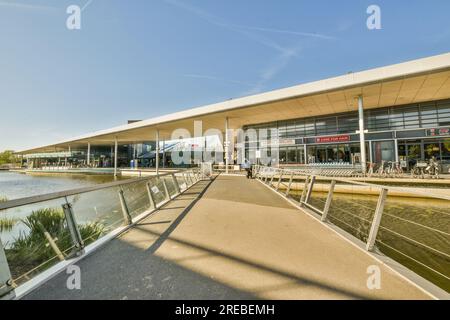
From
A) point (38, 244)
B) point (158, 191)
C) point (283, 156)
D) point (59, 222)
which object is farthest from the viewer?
point (283, 156)

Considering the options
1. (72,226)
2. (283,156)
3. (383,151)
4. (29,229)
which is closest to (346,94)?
(383,151)

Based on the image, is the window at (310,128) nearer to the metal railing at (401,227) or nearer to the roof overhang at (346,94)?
the roof overhang at (346,94)

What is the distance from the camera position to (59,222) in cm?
401

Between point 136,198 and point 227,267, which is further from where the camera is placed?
point 136,198

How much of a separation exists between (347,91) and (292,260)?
14148mm

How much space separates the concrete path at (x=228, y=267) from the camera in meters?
1.80

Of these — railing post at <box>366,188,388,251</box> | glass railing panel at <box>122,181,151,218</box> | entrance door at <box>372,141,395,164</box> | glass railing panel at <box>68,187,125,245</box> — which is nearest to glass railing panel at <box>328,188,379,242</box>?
railing post at <box>366,188,388,251</box>

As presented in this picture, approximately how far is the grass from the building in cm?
1374

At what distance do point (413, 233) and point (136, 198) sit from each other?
6.80 m

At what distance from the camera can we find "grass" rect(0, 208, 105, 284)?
110 inches

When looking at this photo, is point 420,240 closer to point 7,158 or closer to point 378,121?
point 378,121

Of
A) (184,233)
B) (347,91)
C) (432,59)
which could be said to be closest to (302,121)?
(347,91)
